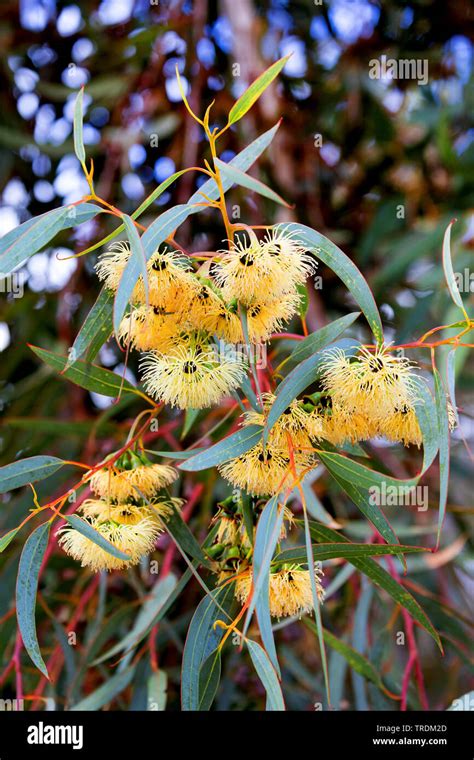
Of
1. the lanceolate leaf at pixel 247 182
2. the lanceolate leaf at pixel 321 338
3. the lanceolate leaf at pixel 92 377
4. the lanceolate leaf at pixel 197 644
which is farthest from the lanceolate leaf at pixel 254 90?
the lanceolate leaf at pixel 197 644

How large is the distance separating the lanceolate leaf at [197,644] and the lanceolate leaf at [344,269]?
27 cm

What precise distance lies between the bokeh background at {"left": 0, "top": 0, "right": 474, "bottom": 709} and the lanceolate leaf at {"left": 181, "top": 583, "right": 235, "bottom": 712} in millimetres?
749

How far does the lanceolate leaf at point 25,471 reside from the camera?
66 cm

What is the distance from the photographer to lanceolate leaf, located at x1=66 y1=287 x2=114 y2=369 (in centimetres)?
66

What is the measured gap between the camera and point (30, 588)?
0.65 meters

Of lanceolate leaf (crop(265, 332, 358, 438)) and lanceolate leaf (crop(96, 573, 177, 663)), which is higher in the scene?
lanceolate leaf (crop(265, 332, 358, 438))

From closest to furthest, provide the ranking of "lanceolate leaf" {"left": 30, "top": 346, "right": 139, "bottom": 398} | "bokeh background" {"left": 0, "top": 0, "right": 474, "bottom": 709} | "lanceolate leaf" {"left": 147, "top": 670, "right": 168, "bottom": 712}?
"lanceolate leaf" {"left": 30, "top": 346, "right": 139, "bottom": 398} < "lanceolate leaf" {"left": 147, "top": 670, "right": 168, "bottom": 712} < "bokeh background" {"left": 0, "top": 0, "right": 474, "bottom": 709}

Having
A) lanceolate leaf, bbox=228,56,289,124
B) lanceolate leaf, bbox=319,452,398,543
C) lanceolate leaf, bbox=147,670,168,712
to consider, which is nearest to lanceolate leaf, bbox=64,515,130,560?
lanceolate leaf, bbox=319,452,398,543

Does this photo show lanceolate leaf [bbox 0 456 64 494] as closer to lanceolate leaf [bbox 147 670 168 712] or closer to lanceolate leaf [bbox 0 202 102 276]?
lanceolate leaf [bbox 0 202 102 276]

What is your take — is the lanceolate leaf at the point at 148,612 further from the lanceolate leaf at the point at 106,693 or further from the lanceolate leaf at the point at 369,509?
the lanceolate leaf at the point at 369,509

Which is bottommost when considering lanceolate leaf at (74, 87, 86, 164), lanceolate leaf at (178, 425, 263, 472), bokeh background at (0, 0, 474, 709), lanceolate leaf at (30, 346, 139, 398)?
lanceolate leaf at (178, 425, 263, 472)

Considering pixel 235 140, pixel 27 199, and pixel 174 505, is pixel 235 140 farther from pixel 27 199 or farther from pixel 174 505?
pixel 174 505

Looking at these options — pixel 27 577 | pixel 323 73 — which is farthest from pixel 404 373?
pixel 323 73

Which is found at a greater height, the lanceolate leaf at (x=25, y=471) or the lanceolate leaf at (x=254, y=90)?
the lanceolate leaf at (x=254, y=90)
